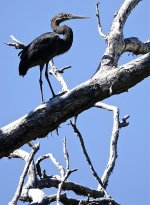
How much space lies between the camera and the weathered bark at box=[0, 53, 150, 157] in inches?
217

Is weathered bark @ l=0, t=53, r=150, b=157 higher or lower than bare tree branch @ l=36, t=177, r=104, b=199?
higher

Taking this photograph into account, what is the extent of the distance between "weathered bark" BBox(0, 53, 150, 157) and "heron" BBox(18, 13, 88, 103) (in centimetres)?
222

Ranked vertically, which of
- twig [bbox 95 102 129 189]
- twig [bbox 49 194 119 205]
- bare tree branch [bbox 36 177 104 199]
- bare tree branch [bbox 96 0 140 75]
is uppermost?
bare tree branch [bbox 96 0 140 75]

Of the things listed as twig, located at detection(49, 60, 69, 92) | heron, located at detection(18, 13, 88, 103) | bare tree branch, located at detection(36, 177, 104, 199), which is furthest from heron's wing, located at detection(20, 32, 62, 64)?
bare tree branch, located at detection(36, 177, 104, 199)

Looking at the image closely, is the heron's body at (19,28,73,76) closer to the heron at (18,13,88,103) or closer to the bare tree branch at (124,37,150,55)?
the heron at (18,13,88,103)

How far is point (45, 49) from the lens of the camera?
8070 millimetres

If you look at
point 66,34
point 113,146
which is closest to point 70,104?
point 113,146

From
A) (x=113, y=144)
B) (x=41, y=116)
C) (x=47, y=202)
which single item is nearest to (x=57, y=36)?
(x=113, y=144)

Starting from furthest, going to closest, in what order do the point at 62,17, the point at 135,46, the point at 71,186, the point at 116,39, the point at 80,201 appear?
the point at 62,17 → the point at 135,46 → the point at 116,39 → the point at 71,186 → the point at 80,201

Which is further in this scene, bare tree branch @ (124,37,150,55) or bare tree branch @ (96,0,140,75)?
bare tree branch @ (124,37,150,55)

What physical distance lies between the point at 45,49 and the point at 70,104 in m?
2.70

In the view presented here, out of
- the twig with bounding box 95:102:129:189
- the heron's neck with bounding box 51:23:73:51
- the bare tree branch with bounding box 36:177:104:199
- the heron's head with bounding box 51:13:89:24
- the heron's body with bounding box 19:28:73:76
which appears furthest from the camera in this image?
the heron's head with bounding box 51:13:89:24

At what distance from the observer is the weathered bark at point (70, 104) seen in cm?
550

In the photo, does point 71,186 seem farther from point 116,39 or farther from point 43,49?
point 43,49
